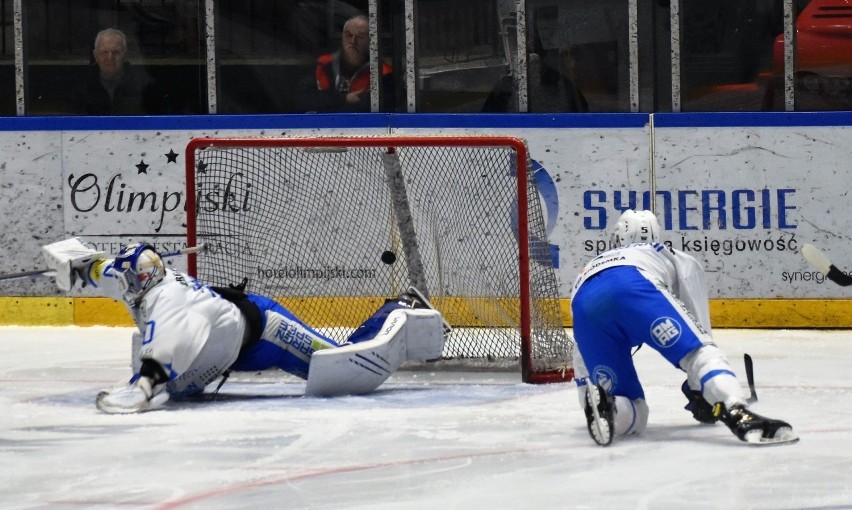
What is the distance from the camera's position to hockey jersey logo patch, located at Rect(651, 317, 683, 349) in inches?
186

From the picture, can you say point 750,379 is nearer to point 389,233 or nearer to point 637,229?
point 637,229

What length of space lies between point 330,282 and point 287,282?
29 cm

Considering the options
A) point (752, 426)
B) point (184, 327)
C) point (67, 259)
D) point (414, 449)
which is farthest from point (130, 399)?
point (752, 426)

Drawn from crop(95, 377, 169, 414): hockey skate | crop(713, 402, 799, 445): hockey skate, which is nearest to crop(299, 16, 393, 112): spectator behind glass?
crop(95, 377, 169, 414): hockey skate

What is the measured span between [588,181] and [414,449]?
11.7 feet

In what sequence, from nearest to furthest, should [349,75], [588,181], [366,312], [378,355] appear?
1. [378,355]
2. [366,312]
3. [588,181]
4. [349,75]

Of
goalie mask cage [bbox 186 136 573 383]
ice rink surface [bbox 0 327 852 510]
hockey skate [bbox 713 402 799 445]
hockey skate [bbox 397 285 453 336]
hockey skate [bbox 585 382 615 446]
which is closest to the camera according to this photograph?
ice rink surface [bbox 0 327 852 510]

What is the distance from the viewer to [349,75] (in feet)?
27.4

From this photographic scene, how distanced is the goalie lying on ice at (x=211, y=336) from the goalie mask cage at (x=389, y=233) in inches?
18.3

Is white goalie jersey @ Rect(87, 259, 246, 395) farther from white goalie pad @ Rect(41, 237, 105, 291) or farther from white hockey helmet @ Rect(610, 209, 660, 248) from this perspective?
white hockey helmet @ Rect(610, 209, 660, 248)

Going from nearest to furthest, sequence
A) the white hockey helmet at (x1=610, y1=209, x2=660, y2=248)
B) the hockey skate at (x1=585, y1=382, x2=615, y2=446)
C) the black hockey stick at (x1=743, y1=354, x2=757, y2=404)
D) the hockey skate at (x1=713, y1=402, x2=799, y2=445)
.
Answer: the hockey skate at (x1=713, y1=402, x2=799, y2=445)
the hockey skate at (x1=585, y1=382, x2=615, y2=446)
the white hockey helmet at (x1=610, y1=209, x2=660, y2=248)
the black hockey stick at (x1=743, y1=354, x2=757, y2=404)

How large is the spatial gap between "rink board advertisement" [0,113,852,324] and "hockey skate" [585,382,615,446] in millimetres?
3362

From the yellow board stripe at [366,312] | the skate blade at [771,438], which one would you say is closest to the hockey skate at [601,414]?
the skate blade at [771,438]

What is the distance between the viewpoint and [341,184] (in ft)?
22.9
